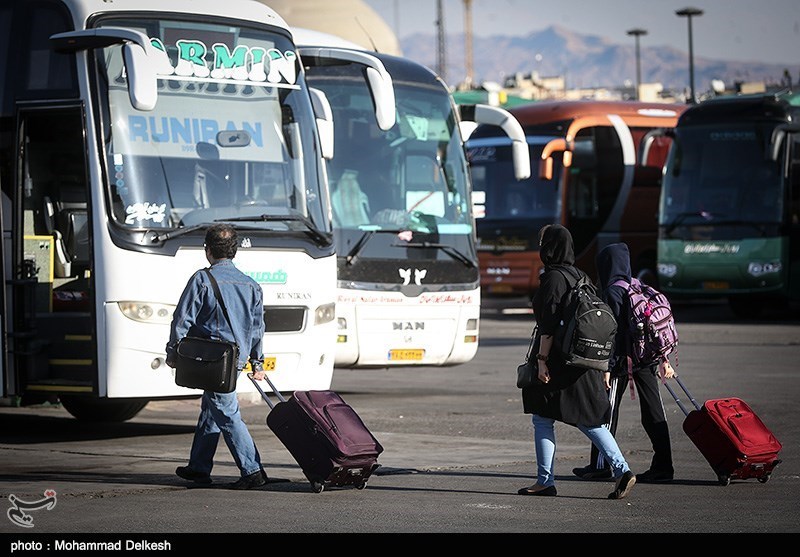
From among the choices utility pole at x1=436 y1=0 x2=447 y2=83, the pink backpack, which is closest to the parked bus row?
the pink backpack

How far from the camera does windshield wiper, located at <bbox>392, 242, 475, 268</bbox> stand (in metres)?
16.8

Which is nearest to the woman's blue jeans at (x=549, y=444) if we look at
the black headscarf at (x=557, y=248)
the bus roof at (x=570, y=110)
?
the black headscarf at (x=557, y=248)

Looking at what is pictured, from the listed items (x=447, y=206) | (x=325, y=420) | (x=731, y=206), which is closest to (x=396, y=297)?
(x=447, y=206)

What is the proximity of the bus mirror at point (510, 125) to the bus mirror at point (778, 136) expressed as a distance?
11.1 m

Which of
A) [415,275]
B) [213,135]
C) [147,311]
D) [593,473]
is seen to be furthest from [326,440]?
[415,275]

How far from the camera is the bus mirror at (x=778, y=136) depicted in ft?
91.6

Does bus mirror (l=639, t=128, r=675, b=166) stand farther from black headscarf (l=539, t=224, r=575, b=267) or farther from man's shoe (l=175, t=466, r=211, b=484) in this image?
man's shoe (l=175, t=466, r=211, b=484)

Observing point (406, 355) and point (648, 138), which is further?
point (648, 138)

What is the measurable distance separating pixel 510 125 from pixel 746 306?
1400 centimetres

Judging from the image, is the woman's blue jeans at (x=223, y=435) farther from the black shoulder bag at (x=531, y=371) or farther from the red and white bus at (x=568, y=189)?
the red and white bus at (x=568, y=189)

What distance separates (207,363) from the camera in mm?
10328

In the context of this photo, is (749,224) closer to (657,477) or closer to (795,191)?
(795,191)

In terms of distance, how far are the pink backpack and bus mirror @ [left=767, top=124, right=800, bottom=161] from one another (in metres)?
17.5

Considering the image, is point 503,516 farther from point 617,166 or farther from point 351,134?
point 617,166
